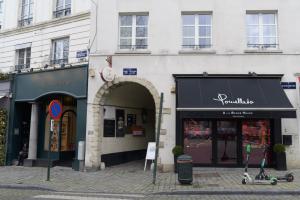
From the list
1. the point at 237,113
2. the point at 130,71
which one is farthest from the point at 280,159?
the point at 130,71

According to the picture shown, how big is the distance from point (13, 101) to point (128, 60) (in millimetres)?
6575

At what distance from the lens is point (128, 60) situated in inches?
547

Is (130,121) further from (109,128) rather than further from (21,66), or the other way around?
(21,66)

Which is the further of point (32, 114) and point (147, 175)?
point (32, 114)

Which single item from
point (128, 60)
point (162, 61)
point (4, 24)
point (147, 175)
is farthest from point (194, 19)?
point (4, 24)

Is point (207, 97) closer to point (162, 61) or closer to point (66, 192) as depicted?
point (162, 61)

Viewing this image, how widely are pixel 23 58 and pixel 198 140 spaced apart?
32.9 feet

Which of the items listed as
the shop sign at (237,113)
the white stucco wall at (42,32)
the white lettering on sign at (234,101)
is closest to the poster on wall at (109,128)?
the white stucco wall at (42,32)

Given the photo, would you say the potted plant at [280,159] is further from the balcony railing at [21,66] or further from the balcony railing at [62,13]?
the balcony railing at [21,66]

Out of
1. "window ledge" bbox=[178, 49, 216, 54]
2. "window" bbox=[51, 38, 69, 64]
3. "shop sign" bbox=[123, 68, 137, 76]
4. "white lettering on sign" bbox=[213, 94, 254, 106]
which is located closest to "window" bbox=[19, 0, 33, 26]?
"window" bbox=[51, 38, 69, 64]

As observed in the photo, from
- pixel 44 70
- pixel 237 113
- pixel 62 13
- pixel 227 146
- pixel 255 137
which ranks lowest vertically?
pixel 227 146

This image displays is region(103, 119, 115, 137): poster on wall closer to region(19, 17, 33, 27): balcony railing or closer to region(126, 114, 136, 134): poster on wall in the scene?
region(126, 114, 136, 134): poster on wall

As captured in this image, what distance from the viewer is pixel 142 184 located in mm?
10664

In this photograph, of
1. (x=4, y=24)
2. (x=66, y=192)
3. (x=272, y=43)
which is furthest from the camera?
(x=4, y=24)
